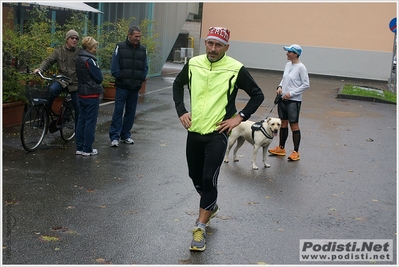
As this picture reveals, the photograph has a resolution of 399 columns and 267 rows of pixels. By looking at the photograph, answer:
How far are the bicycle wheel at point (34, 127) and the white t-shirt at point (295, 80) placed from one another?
3796mm

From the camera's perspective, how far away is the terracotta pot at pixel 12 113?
10.4 metres

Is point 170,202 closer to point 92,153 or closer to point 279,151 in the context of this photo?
point 92,153

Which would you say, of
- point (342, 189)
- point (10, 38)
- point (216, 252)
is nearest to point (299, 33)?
point (10, 38)

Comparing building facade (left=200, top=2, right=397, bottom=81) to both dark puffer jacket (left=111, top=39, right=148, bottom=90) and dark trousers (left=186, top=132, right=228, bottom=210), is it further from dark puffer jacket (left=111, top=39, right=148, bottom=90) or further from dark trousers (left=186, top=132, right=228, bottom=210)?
dark trousers (left=186, top=132, right=228, bottom=210)

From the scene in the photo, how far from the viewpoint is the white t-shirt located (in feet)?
31.2

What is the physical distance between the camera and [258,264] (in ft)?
16.2

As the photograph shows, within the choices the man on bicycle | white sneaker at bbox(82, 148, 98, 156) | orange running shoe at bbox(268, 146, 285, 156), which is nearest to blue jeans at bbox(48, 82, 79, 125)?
the man on bicycle

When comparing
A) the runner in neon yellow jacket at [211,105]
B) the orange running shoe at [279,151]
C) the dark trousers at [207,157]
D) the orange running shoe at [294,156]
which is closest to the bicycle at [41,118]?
the orange running shoe at [279,151]

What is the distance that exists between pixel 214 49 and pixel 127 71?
4610 mm

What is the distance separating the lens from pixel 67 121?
9.95 metres

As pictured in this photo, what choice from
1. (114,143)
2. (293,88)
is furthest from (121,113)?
(293,88)

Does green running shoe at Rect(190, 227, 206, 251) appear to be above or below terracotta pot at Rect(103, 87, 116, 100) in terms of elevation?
above

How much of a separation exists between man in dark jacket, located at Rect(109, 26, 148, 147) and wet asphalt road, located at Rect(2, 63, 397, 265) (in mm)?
476

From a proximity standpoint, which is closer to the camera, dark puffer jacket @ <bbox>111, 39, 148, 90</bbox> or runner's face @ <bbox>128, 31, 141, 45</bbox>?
runner's face @ <bbox>128, 31, 141, 45</bbox>
